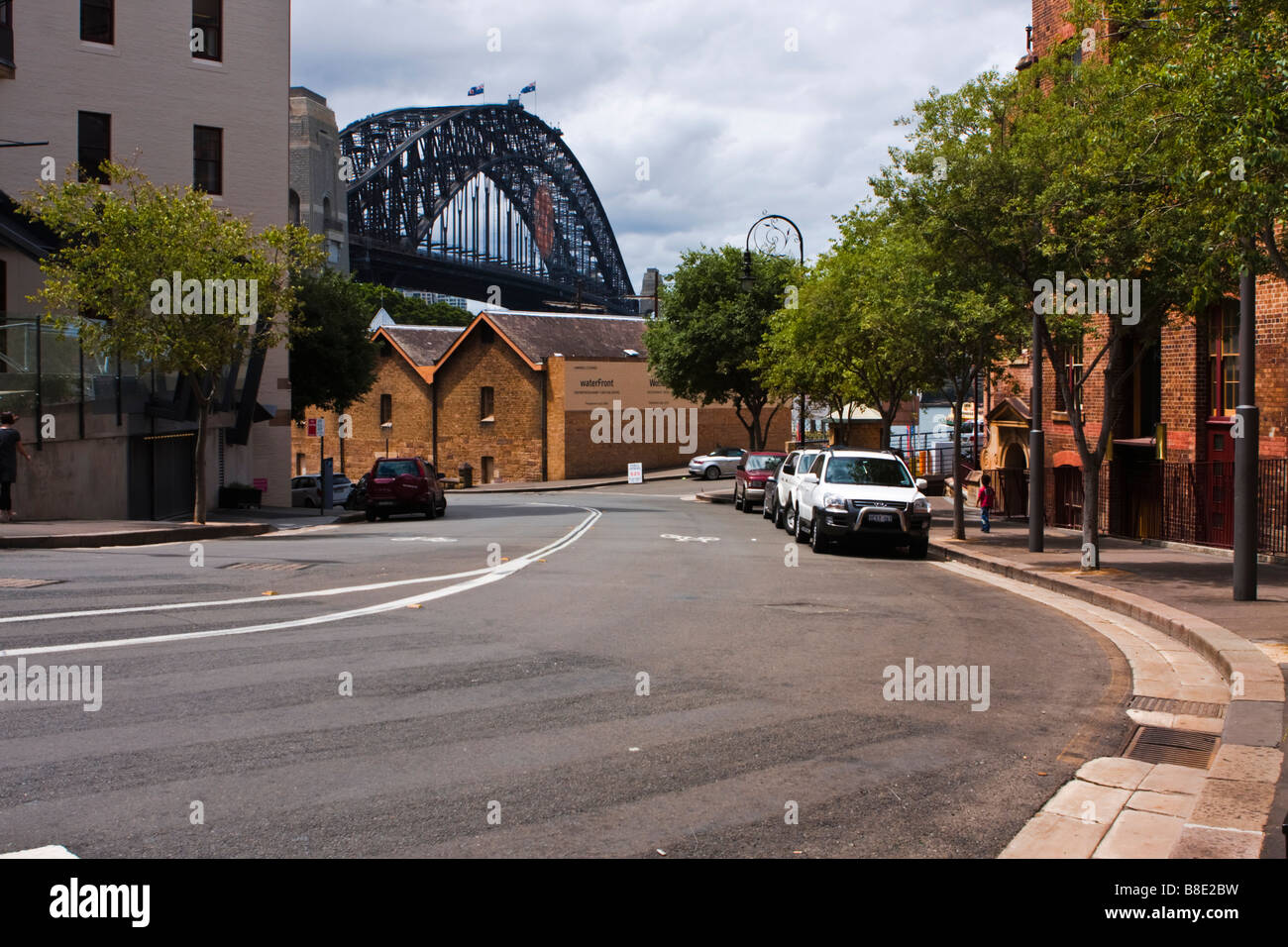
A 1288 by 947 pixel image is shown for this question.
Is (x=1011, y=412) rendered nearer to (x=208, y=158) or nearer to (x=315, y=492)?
(x=208, y=158)

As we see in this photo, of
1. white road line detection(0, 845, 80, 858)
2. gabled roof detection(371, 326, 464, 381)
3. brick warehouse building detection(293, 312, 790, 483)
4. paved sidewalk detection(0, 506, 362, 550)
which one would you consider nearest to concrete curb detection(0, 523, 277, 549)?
paved sidewalk detection(0, 506, 362, 550)

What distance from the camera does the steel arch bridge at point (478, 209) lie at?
387 feet

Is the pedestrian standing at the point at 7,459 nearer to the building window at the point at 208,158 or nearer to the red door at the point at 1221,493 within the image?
the building window at the point at 208,158

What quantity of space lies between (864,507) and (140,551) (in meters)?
11.7

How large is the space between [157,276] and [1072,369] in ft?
58.0

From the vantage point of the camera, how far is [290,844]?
480cm

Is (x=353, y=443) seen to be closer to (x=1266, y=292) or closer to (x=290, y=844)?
(x=1266, y=292)

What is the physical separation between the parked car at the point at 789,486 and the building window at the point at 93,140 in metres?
21.1

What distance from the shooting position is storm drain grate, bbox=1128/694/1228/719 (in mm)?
8109

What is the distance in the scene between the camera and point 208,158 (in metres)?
35.1

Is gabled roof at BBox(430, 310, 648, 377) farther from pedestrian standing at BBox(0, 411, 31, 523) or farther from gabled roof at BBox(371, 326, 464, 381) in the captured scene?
pedestrian standing at BBox(0, 411, 31, 523)

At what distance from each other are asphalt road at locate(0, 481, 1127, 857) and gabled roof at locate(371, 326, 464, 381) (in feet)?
176
